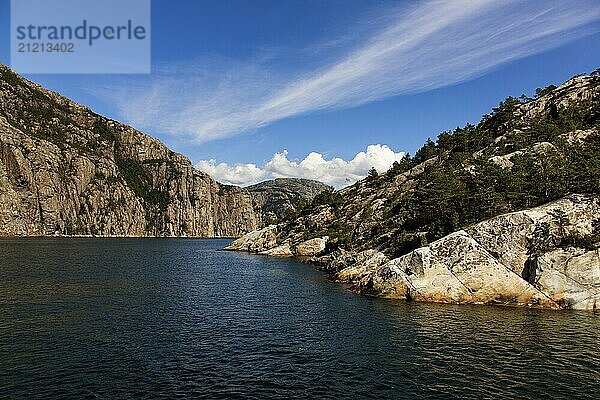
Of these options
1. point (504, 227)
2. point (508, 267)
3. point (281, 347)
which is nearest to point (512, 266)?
point (508, 267)

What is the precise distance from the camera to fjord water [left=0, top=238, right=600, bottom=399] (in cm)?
2953

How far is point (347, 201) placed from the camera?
6314 inches

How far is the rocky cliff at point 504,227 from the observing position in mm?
55281

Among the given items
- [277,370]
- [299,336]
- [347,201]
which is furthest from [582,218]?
[347,201]

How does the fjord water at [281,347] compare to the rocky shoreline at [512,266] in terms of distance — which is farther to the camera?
the rocky shoreline at [512,266]

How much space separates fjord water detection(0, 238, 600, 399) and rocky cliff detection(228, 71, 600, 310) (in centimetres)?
391

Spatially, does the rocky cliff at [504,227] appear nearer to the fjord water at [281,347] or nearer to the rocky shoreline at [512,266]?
the rocky shoreline at [512,266]

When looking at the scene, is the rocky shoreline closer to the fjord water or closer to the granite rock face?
the granite rock face

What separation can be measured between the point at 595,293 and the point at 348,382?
39222 millimetres

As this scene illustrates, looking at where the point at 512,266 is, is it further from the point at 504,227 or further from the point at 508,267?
the point at 504,227

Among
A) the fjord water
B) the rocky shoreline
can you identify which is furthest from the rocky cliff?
the fjord water

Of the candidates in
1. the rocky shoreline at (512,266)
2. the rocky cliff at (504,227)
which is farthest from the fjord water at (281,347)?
the rocky cliff at (504,227)

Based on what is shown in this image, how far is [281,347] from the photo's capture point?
39094mm

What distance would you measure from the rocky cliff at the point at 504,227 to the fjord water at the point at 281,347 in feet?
12.8
